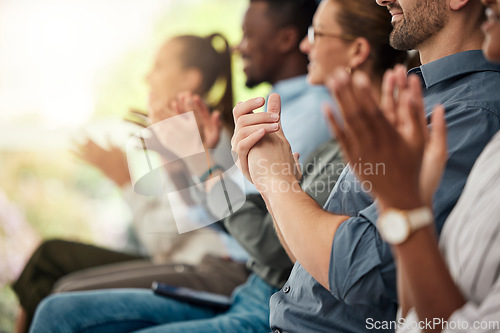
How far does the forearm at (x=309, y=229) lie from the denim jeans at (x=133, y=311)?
0.38 m

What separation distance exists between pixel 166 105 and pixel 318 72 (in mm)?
312

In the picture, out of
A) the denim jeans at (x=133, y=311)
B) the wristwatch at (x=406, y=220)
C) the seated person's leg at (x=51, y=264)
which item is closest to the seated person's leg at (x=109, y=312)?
the denim jeans at (x=133, y=311)

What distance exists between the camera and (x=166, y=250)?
162 centimetres

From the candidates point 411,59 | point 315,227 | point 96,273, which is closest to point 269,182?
point 315,227

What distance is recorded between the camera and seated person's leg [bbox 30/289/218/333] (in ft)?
3.15

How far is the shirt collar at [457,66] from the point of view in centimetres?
59

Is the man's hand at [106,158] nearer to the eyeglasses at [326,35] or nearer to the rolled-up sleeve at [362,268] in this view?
the eyeglasses at [326,35]

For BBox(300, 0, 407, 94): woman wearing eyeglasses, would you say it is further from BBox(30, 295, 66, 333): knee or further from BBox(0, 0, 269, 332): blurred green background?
BBox(0, 0, 269, 332): blurred green background

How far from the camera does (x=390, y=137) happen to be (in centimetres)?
38

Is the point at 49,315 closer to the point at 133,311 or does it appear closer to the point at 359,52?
the point at 133,311

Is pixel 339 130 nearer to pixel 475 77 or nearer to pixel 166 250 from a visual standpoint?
pixel 475 77

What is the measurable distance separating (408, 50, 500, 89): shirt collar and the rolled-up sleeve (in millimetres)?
200

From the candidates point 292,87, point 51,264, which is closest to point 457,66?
point 292,87

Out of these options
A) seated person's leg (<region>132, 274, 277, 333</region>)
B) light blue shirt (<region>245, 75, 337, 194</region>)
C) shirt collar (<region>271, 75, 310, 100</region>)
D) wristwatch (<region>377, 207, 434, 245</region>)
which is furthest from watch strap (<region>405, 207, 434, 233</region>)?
shirt collar (<region>271, 75, 310, 100</region>)
